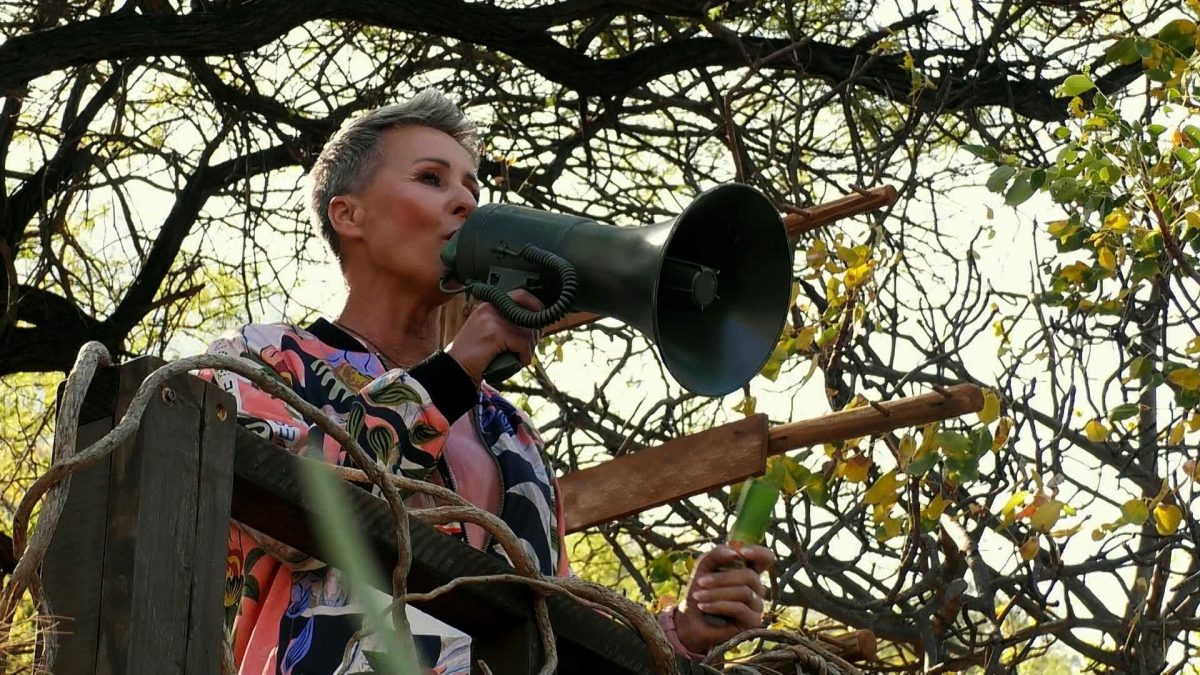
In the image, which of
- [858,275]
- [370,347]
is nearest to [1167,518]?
[858,275]

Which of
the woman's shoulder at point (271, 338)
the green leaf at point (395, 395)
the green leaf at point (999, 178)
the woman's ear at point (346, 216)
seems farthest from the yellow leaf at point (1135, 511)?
the green leaf at point (395, 395)

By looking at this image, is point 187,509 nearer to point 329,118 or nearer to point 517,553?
point 517,553

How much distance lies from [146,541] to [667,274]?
99 cm

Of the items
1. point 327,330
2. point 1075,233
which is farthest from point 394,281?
point 1075,233

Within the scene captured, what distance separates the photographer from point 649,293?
1.94 meters

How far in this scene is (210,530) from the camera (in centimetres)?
124

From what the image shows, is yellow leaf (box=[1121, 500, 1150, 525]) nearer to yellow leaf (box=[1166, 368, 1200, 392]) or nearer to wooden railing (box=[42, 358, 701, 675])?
yellow leaf (box=[1166, 368, 1200, 392])

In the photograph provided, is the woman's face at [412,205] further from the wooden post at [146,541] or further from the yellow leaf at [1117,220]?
the yellow leaf at [1117,220]

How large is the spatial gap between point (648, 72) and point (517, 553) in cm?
340

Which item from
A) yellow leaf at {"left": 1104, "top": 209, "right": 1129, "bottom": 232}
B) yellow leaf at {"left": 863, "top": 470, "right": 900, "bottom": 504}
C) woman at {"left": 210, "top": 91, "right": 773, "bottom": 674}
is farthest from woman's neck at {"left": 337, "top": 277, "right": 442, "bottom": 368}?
yellow leaf at {"left": 1104, "top": 209, "right": 1129, "bottom": 232}

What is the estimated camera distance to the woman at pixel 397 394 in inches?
71.2

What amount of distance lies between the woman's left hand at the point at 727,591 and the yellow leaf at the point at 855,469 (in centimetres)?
186

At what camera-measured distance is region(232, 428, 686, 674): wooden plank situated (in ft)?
4.36

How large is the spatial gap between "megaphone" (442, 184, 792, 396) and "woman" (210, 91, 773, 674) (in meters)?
0.05
